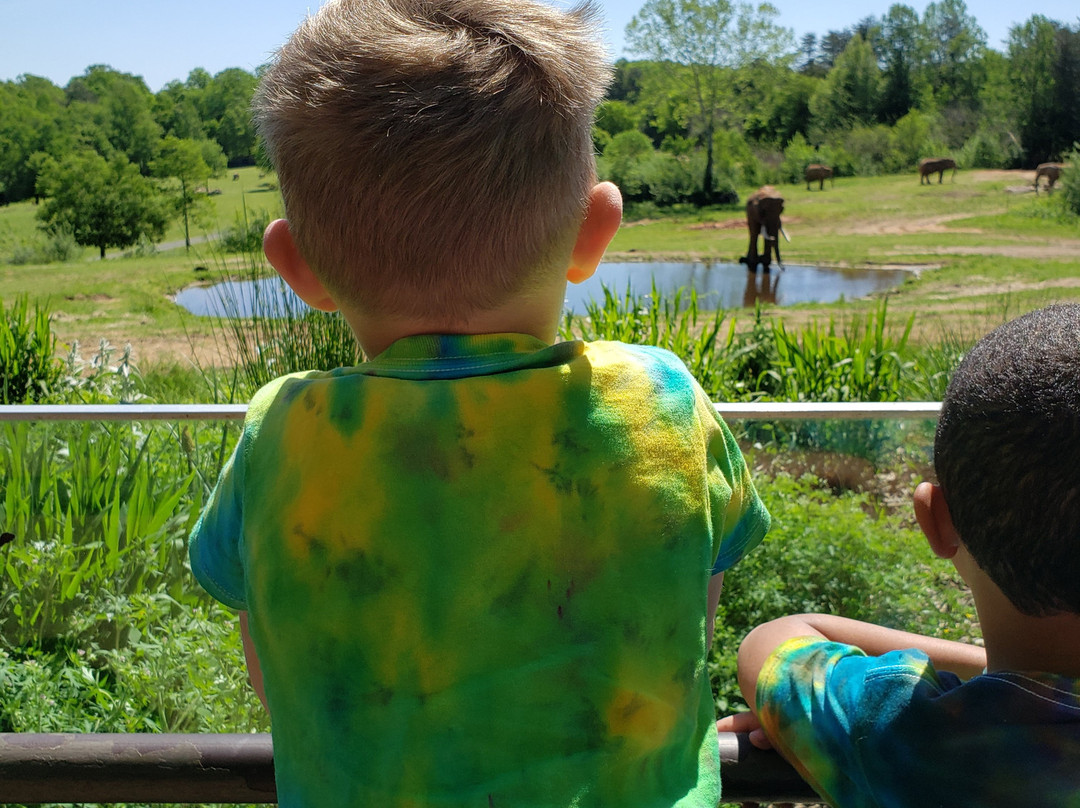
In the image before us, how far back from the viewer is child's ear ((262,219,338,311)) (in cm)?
89

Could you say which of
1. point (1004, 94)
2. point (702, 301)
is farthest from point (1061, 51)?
point (702, 301)

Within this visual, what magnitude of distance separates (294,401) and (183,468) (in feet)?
4.00

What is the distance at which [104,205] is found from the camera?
2972cm

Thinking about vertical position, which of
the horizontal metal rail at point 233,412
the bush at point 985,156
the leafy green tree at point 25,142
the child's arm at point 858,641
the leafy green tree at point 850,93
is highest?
the leafy green tree at point 850,93

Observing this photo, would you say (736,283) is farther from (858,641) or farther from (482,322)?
(482,322)

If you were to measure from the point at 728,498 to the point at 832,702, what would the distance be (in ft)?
0.89

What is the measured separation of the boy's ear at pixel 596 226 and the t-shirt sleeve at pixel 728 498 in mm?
169

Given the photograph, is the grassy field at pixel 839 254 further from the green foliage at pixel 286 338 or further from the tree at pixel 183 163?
the tree at pixel 183 163

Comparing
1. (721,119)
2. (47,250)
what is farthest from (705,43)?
(47,250)

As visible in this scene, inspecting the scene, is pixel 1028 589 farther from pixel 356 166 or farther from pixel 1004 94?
pixel 1004 94

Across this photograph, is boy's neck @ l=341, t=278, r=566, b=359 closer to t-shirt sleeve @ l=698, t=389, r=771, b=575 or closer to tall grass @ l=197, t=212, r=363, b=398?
t-shirt sleeve @ l=698, t=389, r=771, b=575

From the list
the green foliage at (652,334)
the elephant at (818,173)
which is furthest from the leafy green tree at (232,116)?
the elephant at (818,173)

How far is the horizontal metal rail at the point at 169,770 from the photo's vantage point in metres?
0.99

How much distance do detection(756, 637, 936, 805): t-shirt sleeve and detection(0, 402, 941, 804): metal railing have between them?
1.8 inches
